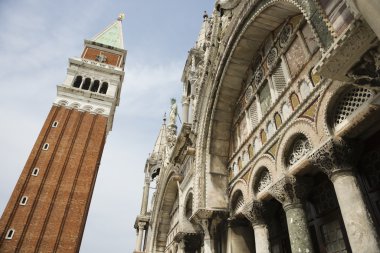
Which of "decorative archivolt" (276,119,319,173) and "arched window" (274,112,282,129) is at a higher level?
"arched window" (274,112,282,129)

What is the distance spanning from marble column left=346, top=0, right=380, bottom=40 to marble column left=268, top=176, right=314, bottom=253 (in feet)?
11.2

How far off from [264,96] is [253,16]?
2.06 m

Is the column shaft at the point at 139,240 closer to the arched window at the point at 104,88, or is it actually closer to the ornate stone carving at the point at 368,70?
the ornate stone carving at the point at 368,70

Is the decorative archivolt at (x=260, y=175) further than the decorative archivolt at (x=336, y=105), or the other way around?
the decorative archivolt at (x=260, y=175)

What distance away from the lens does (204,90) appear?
9570 millimetres

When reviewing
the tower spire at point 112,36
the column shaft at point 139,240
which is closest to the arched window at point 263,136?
the column shaft at point 139,240

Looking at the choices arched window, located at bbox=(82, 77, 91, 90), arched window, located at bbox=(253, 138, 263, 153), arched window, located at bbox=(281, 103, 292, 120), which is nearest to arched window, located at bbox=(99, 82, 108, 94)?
arched window, located at bbox=(82, 77, 91, 90)

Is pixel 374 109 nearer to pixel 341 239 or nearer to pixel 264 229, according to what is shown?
pixel 341 239

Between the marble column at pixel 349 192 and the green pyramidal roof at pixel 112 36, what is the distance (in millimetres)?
39443

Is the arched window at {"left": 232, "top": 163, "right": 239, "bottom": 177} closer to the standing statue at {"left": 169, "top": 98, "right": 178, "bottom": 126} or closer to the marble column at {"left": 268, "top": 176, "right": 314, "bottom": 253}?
the marble column at {"left": 268, "top": 176, "right": 314, "bottom": 253}

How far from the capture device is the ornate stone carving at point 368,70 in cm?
304

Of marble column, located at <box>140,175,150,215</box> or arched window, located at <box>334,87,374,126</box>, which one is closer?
arched window, located at <box>334,87,374,126</box>

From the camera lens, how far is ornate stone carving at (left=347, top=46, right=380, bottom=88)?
3045 millimetres

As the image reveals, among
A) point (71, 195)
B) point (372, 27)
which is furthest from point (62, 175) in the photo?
point (372, 27)
